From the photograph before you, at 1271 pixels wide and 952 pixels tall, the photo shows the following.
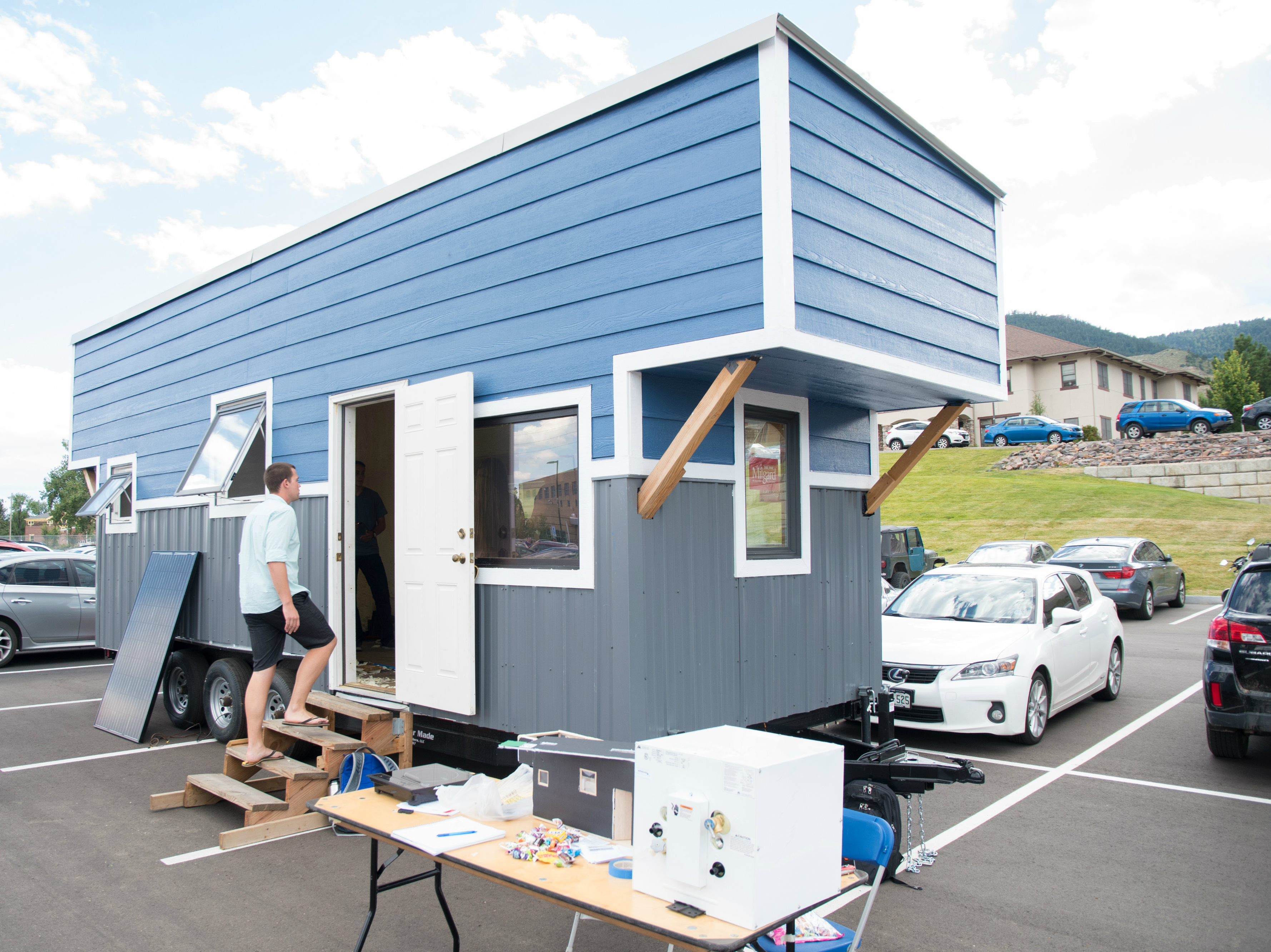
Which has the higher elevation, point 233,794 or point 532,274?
point 532,274

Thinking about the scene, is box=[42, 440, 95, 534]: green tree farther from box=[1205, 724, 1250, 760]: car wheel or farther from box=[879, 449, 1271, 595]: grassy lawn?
box=[1205, 724, 1250, 760]: car wheel

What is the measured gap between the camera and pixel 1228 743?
21.0ft

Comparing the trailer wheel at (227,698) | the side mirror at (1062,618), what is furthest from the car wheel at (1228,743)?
the trailer wheel at (227,698)

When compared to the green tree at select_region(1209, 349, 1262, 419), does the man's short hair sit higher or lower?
lower

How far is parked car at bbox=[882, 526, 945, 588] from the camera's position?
18.6 metres

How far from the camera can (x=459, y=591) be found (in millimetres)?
5555

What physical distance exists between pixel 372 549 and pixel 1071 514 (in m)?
22.8

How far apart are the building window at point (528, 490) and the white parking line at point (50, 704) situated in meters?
6.49

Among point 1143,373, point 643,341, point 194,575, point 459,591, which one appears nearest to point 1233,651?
point 643,341

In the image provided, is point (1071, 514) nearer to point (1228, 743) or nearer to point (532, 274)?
point (1228, 743)

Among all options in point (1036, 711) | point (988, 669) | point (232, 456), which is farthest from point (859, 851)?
point (232, 456)

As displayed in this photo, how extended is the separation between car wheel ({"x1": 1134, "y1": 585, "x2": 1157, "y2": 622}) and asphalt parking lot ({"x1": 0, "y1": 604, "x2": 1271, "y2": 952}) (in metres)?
8.94


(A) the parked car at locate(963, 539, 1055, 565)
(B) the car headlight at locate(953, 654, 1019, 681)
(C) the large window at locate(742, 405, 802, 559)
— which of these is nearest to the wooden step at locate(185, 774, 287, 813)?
(C) the large window at locate(742, 405, 802, 559)

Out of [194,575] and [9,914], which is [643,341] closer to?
[9,914]
